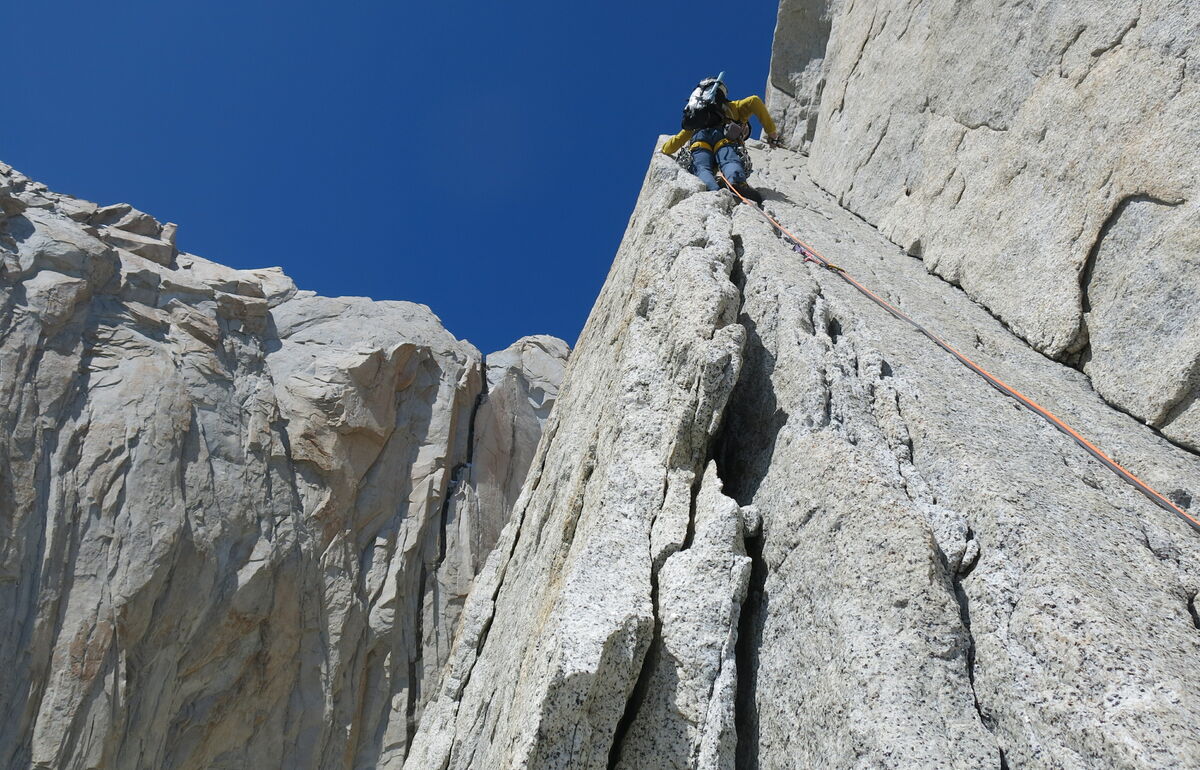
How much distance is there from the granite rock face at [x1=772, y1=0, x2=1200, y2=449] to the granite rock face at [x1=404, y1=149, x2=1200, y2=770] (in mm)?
416

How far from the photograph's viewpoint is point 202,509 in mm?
13398

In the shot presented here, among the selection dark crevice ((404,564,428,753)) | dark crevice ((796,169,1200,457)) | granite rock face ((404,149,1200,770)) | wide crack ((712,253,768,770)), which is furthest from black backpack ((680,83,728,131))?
dark crevice ((404,564,428,753))

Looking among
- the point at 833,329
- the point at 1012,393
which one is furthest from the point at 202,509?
the point at 1012,393

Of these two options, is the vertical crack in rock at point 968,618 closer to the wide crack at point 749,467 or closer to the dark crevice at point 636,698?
the wide crack at point 749,467

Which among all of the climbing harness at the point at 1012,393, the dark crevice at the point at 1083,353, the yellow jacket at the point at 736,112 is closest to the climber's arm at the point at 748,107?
the yellow jacket at the point at 736,112

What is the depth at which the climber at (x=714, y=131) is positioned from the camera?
468 inches

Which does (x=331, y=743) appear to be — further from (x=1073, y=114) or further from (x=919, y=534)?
(x=1073, y=114)

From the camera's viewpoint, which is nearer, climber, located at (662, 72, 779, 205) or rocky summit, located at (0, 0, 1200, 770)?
rocky summit, located at (0, 0, 1200, 770)

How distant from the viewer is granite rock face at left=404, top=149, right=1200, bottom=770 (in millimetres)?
3051

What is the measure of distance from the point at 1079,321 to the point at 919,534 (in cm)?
349

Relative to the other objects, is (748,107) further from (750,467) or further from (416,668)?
(416,668)

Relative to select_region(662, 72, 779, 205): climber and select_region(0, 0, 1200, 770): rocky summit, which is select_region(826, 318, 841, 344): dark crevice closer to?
select_region(0, 0, 1200, 770): rocky summit

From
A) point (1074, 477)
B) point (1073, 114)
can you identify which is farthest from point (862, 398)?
point (1073, 114)

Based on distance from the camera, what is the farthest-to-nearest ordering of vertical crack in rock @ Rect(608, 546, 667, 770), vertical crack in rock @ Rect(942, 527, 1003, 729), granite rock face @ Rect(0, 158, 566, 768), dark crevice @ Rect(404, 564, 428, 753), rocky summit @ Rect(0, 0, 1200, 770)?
dark crevice @ Rect(404, 564, 428, 753)
granite rock face @ Rect(0, 158, 566, 768)
vertical crack in rock @ Rect(608, 546, 667, 770)
rocky summit @ Rect(0, 0, 1200, 770)
vertical crack in rock @ Rect(942, 527, 1003, 729)
